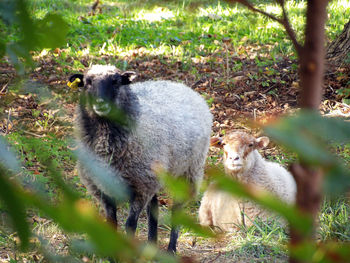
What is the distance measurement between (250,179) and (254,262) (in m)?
1.20

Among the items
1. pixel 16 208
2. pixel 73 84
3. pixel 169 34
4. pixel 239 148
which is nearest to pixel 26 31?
pixel 16 208

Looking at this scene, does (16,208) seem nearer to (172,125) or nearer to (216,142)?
(172,125)

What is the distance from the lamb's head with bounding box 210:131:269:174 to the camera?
17.5ft

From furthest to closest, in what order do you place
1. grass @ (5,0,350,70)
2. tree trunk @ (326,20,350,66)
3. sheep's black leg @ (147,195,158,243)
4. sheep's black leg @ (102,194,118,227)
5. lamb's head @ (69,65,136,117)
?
1. grass @ (5,0,350,70)
2. tree trunk @ (326,20,350,66)
3. sheep's black leg @ (147,195,158,243)
4. sheep's black leg @ (102,194,118,227)
5. lamb's head @ (69,65,136,117)

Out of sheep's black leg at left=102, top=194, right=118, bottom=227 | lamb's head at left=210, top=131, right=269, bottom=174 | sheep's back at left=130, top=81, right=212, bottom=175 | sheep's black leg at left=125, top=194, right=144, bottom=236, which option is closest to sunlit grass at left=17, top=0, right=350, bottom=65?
sheep's back at left=130, top=81, right=212, bottom=175

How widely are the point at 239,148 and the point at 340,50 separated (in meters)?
3.76

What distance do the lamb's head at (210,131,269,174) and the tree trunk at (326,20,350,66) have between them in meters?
3.39

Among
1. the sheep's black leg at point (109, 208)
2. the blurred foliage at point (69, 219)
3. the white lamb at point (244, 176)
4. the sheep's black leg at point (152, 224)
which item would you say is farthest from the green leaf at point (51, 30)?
the white lamb at point (244, 176)

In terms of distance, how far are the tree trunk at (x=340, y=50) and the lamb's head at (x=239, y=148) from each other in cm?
339

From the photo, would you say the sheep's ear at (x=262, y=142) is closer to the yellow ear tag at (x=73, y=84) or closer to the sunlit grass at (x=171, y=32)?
the yellow ear tag at (x=73, y=84)

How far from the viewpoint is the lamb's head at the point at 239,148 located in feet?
17.5

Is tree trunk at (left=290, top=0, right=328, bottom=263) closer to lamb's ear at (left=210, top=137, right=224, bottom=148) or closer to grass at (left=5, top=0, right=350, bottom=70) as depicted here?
lamb's ear at (left=210, top=137, right=224, bottom=148)

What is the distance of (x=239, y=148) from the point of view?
5.37 metres

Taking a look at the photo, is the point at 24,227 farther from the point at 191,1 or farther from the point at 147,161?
the point at 147,161
